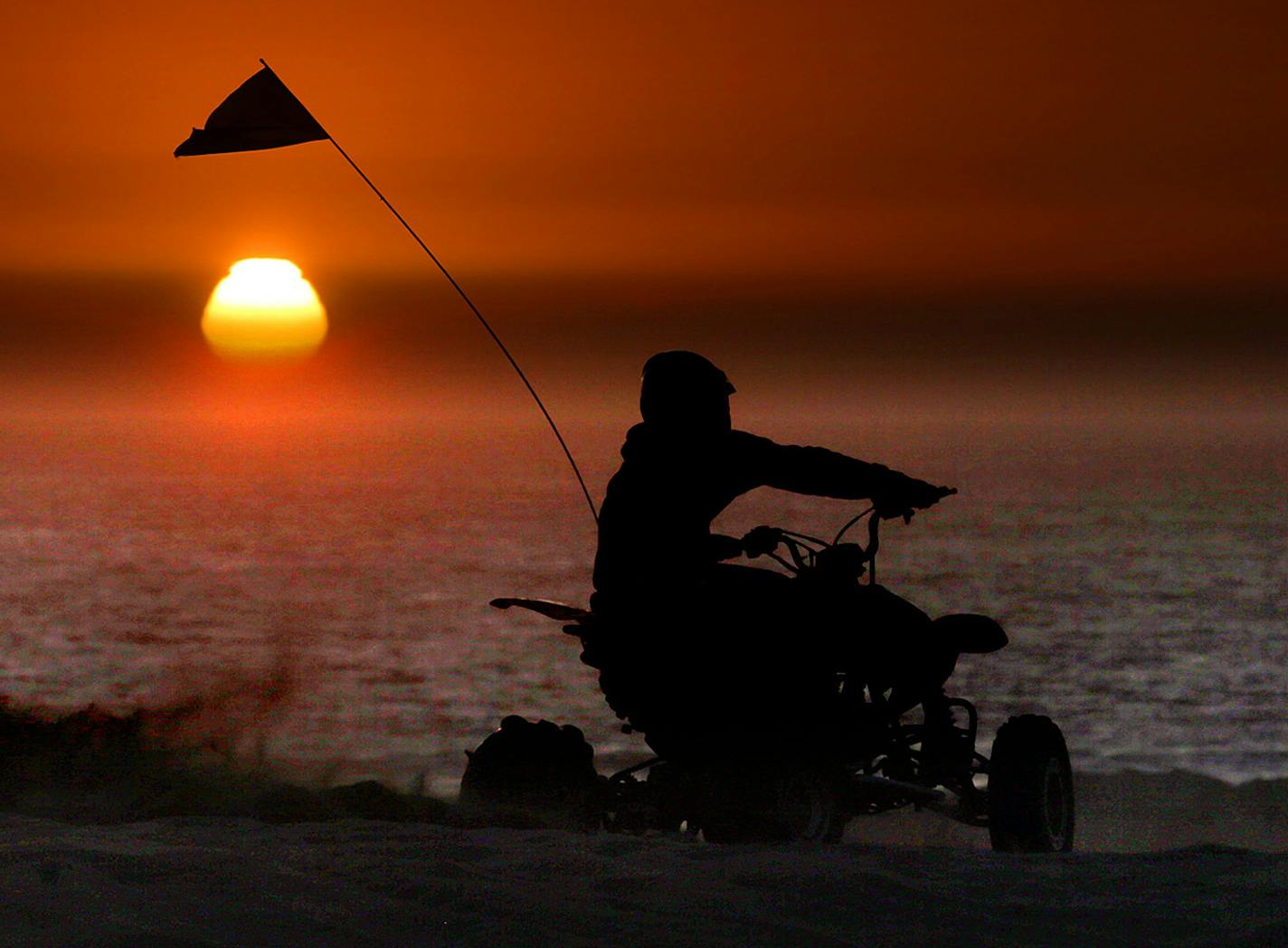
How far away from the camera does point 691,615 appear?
7992 millimetres

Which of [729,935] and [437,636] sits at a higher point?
[437,636]

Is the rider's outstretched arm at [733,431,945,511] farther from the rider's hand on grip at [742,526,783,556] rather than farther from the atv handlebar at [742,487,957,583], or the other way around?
the rider's hand on grip at [742,526,783,556]

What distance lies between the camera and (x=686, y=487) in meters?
8.12

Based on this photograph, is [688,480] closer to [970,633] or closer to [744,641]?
[744,641]

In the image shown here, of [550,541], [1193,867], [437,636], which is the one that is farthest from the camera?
[550,541]

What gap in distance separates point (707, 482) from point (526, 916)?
7.17 feet

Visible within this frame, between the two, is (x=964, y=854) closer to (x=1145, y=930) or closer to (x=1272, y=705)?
(x=1145, y=930)

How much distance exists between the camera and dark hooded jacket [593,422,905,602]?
804 centimetres

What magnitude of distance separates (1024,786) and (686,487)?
1838 millimetres

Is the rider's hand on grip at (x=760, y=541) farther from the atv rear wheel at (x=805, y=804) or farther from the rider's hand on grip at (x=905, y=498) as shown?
the atv rear wheel at (x=805, y=804)

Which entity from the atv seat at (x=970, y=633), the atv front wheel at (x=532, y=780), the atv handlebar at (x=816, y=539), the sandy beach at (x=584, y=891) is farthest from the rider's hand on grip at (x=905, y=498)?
the atv front wheel at (x=532, y=780)

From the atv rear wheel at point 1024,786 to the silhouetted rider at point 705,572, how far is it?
0.86 meters

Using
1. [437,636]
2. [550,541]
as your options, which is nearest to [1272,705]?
[437,636]

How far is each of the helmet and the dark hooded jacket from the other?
0.18 feet
